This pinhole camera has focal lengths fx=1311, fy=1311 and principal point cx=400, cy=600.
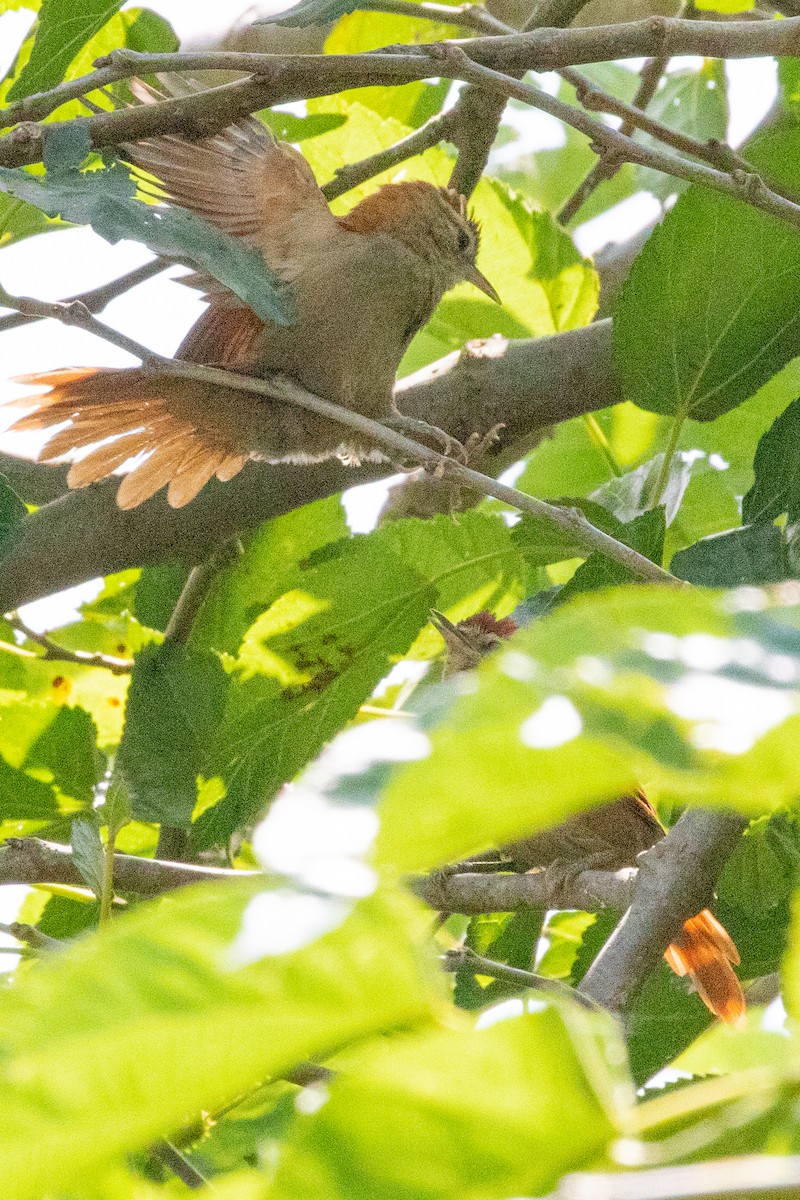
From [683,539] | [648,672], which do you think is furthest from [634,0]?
[648,672]

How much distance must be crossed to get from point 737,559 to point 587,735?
5.31 ft

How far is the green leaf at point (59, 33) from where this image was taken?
2084mm

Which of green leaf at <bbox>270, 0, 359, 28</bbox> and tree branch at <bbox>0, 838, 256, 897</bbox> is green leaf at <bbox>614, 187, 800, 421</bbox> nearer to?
green leaf at <bbox>270, 0, 359, 28</bbox>

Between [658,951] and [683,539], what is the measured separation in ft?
4.91

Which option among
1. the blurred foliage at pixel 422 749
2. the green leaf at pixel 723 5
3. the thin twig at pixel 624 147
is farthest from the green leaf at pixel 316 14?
the green leaf at pixel 723 5

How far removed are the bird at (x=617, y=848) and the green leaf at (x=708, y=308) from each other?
0.73 meters

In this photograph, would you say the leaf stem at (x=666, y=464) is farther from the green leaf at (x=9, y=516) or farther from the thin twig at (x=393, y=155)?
the green leaf at (x=9, y=516)

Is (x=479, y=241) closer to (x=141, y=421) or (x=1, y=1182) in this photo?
(x=141, y=421)

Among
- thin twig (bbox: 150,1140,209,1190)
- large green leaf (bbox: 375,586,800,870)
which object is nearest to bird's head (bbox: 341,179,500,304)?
thin twig (bbox: 150,1140,209,1190)

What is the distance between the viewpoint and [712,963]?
2.41 metres

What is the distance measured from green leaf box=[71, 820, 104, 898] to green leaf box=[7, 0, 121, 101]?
1211mm

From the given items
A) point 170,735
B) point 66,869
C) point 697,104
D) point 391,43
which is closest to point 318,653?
point 170,735

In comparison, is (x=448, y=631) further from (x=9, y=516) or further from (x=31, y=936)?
(x=31, y=936)

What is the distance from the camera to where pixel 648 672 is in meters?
0.42
